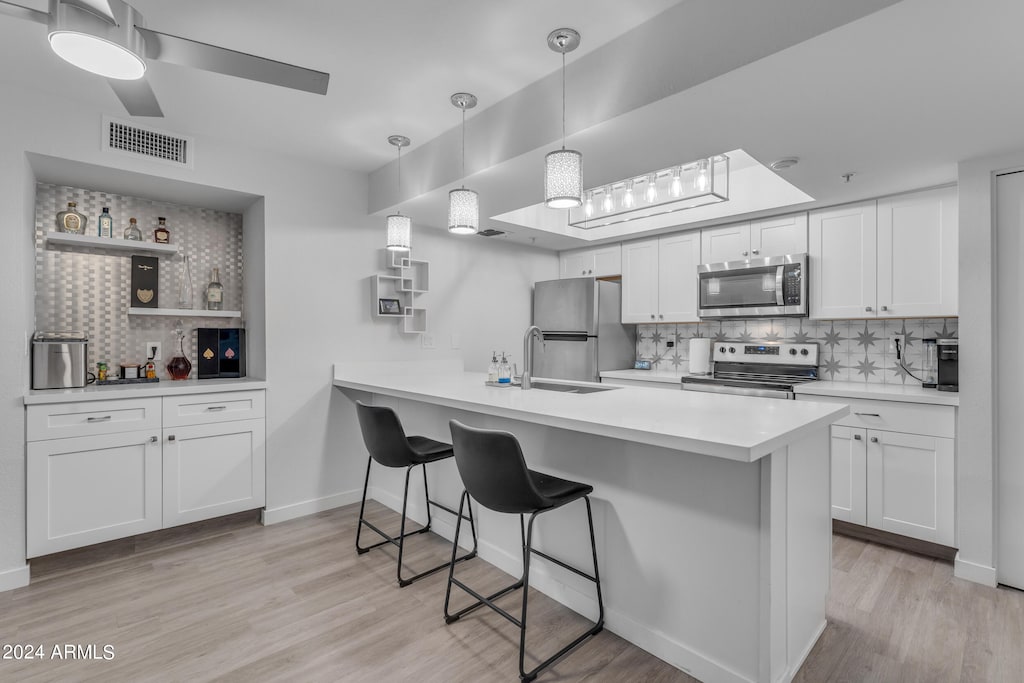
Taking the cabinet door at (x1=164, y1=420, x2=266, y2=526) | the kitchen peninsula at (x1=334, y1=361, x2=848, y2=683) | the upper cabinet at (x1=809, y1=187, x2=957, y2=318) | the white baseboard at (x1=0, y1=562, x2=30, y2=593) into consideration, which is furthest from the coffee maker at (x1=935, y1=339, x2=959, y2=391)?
the white baseboard at (x1=0, y1=562, x2=30, y2=593)

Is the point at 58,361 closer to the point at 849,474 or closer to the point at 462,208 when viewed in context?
the point at 462,208

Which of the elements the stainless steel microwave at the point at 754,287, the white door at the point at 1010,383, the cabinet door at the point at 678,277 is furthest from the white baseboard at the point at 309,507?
the white door at the point at 1010,383

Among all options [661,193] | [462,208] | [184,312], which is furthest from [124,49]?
[661,193]

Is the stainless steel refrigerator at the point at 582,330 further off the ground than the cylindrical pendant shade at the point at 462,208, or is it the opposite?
the cylindrical pendant shade at the point at 462,208

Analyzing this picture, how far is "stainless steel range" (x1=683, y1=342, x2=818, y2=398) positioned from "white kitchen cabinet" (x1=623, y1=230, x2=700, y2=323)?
0.44 metres

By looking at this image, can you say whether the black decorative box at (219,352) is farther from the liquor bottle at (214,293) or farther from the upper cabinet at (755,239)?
the upper cabinet at (755,239)

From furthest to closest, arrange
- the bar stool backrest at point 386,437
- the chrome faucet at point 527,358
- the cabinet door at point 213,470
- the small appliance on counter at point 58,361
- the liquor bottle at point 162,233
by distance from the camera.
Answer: the liquor bottle at point 162,233, the cabinet door at point 213,470, the chrome faucet at point 527,358, the small appliance on counter at point 58,361, the bar stool backrest at point 386,437

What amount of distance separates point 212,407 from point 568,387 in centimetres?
213

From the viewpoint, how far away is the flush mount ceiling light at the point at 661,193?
8.77 ft

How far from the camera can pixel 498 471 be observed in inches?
67.9

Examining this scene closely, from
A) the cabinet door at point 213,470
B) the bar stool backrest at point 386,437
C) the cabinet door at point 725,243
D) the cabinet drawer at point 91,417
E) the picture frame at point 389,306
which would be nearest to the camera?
the bar stool backrest at point 386,437

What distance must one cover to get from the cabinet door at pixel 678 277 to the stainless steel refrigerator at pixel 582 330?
454 mm

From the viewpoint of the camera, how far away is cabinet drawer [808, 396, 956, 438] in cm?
265

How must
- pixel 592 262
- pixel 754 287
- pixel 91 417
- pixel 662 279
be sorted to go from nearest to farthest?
pixel 91 417 → pixel 754 287 → pixel 662 279 → pixel 592 262
